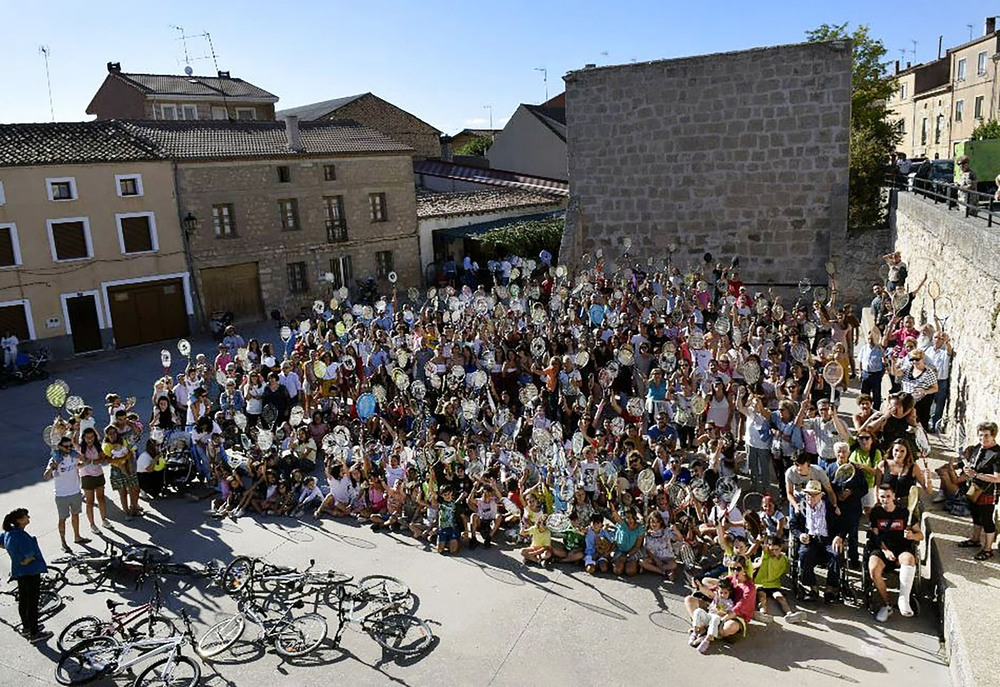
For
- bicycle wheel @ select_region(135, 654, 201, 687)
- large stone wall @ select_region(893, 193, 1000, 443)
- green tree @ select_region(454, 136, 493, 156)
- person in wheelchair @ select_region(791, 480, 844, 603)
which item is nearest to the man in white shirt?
bicycle wheel @ select_region(135, 654, 201, 687)

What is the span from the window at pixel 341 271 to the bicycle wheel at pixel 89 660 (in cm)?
2147

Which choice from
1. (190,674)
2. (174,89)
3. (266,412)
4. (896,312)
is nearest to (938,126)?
(896,312)

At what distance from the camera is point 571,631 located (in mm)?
7332

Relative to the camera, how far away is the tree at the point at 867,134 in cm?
1898

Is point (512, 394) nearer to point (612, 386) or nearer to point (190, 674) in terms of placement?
point (612, 386)

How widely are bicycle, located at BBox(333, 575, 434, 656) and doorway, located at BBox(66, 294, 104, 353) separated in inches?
726

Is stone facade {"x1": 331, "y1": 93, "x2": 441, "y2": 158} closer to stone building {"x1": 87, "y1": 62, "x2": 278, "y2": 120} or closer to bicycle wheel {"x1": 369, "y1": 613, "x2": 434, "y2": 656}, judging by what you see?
stone building {"x1": 87, "y1": 62, "x2": 278, "y2": 120}

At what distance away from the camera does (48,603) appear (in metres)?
8.34

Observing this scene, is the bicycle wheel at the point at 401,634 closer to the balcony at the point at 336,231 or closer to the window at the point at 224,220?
the window at the point at 224,220

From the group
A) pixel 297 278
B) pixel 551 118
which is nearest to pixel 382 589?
pixel 297 278

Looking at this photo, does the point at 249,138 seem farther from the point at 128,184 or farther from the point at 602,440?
the point at 602,440

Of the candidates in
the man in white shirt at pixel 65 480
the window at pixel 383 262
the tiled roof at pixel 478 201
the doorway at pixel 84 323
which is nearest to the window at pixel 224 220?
the doorway at pixel 84 323

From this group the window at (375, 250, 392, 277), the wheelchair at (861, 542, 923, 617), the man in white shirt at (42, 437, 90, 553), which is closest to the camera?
the wheelchair at (861, 542, 923, 617)

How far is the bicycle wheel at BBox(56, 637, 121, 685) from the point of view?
687 cm
